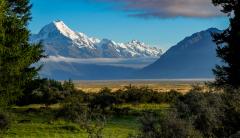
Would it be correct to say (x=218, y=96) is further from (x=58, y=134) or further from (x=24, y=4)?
(x=24, y=4)

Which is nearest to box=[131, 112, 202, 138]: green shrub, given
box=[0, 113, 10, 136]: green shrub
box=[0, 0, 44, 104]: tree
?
box=[0, 113, 10, 136]: green shrub

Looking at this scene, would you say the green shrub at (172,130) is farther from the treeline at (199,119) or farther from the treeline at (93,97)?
the treeline at (93,97)

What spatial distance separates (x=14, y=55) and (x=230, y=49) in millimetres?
17757

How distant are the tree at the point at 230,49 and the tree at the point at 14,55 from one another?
53.8 ft

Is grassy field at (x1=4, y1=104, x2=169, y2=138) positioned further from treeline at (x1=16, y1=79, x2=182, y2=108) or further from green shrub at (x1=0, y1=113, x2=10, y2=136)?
treeline at (x1=16, y1=79, x2=182, y2=108)

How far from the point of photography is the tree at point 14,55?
46.1m

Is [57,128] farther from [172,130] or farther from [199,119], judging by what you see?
[172,130]

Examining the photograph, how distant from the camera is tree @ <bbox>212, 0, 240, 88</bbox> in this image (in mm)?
45656

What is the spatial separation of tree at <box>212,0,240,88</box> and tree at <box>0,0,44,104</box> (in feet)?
53.8

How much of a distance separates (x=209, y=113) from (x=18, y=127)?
24060mm

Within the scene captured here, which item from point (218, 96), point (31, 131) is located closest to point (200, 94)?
point (218, 96)

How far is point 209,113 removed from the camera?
25797mm

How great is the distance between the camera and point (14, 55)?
1842 inches

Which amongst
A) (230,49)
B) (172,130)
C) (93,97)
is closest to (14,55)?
(230,49)
